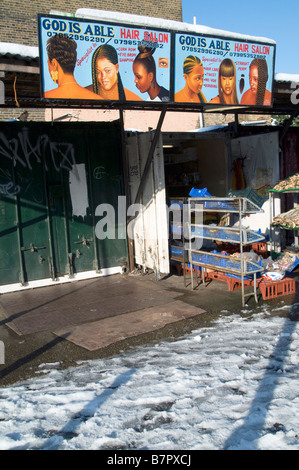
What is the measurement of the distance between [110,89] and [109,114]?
1004cm

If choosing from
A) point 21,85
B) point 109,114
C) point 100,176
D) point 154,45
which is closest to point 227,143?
point 100,176

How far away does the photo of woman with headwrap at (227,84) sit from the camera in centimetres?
793

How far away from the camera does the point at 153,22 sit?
716 cm

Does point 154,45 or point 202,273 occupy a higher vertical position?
point 154,45

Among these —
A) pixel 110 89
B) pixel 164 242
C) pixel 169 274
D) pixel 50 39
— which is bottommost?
pixel 169 274

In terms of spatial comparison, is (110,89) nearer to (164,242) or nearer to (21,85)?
(21,85)

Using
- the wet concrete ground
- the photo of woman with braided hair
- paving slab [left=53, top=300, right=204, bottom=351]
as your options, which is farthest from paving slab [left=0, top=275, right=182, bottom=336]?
the photo of woman with braided hair

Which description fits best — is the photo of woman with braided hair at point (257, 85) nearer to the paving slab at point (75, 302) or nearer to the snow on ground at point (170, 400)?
the paving slab at point (75, 302)

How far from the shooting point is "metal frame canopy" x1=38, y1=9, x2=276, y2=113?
6.43m

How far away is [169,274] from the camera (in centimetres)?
936

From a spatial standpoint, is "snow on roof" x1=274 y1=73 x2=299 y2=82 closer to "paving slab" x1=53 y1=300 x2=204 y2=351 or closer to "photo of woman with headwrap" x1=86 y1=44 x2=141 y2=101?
"photo of woman with headwrap" x1=86 y1=44 x2=141 y2=101

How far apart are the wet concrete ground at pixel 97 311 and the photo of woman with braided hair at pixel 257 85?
11.5 ft
